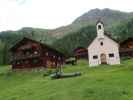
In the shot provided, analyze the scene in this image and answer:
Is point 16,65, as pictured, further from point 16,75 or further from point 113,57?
point 113,57

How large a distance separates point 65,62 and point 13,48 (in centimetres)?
1555

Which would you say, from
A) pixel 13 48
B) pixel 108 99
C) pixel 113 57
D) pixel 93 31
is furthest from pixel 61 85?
pixel 93 31

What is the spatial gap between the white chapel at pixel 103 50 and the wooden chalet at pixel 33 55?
10.8m

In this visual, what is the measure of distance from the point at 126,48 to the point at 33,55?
26.5 metres

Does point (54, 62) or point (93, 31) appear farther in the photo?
point (93, 31)

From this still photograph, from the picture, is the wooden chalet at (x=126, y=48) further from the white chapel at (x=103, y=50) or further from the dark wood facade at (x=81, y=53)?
the dark wood facade at (x=81, y=53)

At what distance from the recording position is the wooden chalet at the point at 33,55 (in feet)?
287

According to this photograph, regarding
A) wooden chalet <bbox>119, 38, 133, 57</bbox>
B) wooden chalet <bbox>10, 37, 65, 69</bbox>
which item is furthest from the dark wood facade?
wooden chalet <bbox>10, 37, 65, 69</bbox>

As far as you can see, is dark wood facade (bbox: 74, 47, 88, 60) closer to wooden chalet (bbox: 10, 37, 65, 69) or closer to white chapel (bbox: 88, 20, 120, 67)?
wooden chalet (bbox: 10, 37, 65, 69)

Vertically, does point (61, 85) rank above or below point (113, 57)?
below

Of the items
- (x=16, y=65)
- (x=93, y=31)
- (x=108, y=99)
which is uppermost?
(x=93, y=31)

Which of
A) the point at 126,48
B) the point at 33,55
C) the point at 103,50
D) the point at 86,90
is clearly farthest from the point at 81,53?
the point at 86,90

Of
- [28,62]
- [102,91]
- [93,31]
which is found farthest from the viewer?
[93,31]

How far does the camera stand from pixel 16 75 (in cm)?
7719
